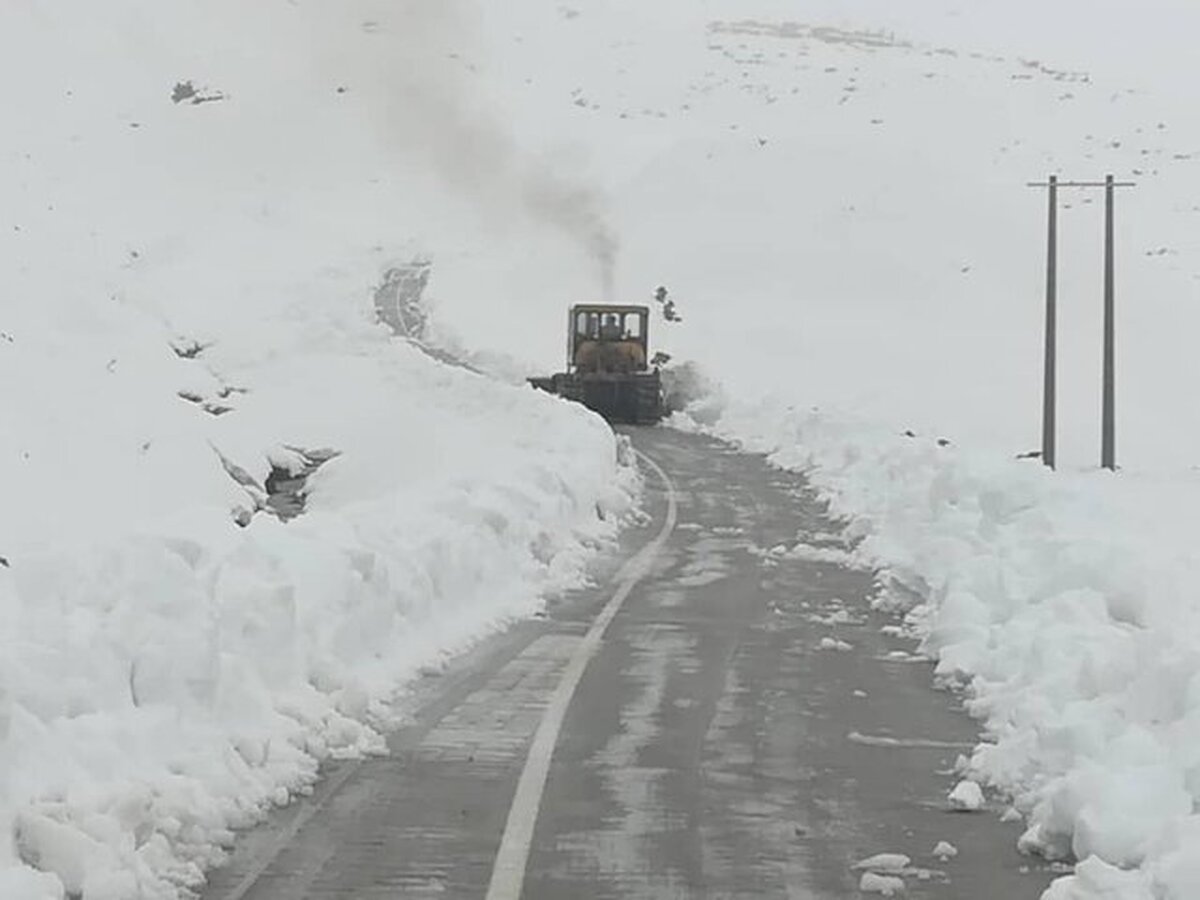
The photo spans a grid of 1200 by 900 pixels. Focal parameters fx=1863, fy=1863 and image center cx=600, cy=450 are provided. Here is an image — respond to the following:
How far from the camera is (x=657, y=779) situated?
900cm

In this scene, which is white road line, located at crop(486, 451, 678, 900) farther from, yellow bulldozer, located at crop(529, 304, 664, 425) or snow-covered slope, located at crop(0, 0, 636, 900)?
yellow bulldozer, located at crop(529, 304, 664, 425)

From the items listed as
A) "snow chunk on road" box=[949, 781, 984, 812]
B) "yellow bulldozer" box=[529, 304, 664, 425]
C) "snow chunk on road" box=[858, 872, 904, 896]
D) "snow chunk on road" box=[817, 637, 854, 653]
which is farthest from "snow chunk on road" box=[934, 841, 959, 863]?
"yellow bulldozer" box=[529, 304, 664, 425]

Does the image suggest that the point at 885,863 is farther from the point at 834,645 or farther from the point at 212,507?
the point at 212,507

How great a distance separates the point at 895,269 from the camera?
69500 millimetres

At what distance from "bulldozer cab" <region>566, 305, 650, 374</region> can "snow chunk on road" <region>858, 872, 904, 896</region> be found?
113 feet

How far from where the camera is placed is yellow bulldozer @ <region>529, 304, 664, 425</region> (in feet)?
135

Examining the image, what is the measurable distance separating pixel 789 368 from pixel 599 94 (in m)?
44.8

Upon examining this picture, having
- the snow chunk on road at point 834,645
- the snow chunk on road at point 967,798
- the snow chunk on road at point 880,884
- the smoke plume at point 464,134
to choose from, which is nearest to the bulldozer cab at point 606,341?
the smoke plume at point 464,134

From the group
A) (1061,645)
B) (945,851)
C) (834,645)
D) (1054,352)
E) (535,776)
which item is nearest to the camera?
(945,851)

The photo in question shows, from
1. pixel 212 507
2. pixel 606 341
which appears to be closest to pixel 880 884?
pixel 212 507

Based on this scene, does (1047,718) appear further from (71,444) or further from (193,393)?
(193,393)

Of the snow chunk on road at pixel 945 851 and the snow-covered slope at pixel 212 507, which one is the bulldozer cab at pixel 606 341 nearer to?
the snow-covered slope at pixel 212 507

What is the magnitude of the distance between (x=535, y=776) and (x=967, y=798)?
205 centimetres

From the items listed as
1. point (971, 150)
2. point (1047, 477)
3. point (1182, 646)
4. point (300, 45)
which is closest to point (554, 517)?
point (1047, 477)
